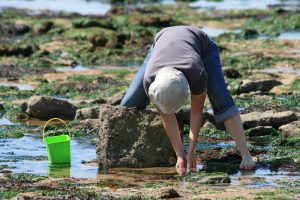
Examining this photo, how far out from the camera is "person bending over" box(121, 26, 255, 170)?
8445 mm

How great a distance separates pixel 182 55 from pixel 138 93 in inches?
34.2

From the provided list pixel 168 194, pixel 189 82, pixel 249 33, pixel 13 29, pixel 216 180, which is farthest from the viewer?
pixel 13 29

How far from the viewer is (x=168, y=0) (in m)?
42.7

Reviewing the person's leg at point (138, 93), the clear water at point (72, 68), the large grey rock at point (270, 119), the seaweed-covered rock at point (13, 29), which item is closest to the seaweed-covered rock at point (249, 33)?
the clear water at point (72, 68)

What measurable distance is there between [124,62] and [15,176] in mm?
11975

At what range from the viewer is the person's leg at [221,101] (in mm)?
8935

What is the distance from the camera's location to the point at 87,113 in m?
12.5

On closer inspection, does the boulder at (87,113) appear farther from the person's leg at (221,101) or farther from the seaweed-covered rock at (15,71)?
Answer: the seaweed-covered rock at (15,71)

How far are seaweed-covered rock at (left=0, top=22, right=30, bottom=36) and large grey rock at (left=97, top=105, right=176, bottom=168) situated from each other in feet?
61.0

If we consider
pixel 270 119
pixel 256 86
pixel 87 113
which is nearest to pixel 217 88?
A: pixel 270 119

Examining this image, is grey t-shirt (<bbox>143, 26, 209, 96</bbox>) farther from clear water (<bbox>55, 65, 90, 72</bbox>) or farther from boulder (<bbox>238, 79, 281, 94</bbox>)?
clear water (<bbox>55, 65, 90, 72</bbox>)

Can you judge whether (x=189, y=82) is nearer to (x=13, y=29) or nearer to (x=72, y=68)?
(x=72, y=68)

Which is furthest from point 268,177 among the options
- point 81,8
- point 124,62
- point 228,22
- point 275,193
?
point 81,8

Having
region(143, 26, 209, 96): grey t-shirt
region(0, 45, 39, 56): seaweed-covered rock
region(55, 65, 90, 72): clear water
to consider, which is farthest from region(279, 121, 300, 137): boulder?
region(0, 45, 39, 56): seaweed-covered rock
